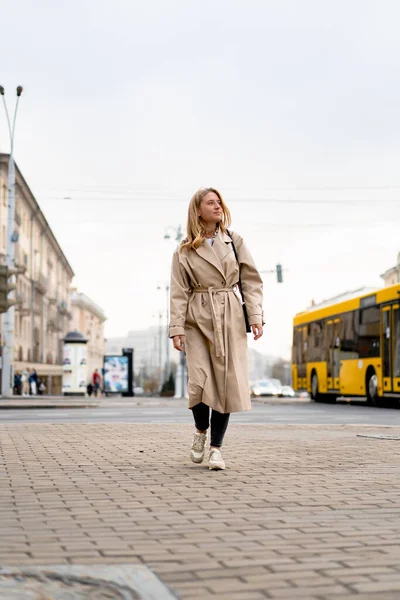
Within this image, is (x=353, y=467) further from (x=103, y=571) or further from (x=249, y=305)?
(x=103, y=571)

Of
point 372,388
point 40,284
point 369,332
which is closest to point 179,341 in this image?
point 372,388

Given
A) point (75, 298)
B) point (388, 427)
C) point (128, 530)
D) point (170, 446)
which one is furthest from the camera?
point (75, 298)

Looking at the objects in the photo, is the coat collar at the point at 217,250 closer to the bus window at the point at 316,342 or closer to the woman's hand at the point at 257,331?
the woman's hand at the point at 257,331

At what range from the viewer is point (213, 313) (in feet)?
24.2

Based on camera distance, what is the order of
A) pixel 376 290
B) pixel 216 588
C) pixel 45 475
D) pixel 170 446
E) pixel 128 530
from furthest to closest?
pixel 376 290 → pixel 170 446 → pixel 45 475 → pixel 128 530 → pixel 216 588

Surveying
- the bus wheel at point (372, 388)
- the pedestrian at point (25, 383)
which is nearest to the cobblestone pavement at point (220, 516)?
the bus wheel at point (372, 388)

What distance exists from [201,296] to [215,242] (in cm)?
43

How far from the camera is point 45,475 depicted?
692cm

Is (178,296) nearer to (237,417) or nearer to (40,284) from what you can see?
(237,417)

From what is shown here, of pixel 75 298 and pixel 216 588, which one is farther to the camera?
pixel 75 298

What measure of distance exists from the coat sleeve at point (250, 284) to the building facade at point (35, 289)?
5350 centimetres

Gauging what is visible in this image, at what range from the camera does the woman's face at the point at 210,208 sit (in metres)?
7.55

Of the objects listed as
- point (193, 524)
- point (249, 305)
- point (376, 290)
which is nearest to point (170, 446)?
point (249, 305)

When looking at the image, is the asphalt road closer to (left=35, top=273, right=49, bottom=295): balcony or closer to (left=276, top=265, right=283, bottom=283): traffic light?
(left=276, top=265, right=283, bottom=283): traffic light
